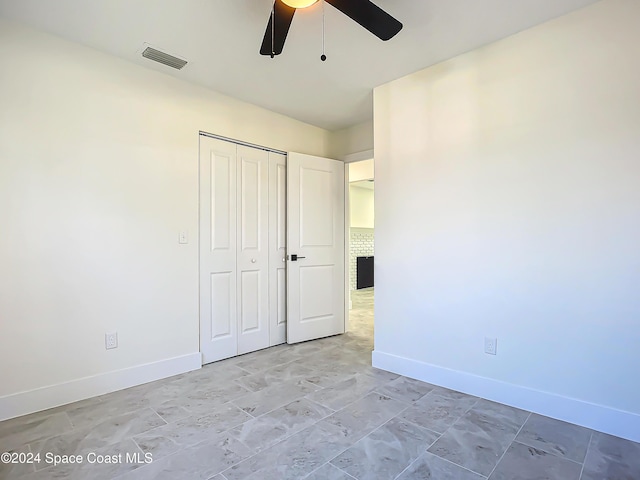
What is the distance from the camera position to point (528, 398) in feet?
7.30

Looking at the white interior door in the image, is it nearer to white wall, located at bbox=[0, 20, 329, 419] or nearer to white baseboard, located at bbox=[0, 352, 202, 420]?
white wall, located at bbox=[0, 20, 329, 419]

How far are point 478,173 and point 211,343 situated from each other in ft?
8.83

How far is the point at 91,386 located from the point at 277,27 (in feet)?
8.72

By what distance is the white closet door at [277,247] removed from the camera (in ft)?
12.1

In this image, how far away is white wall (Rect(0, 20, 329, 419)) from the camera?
7.16 ft

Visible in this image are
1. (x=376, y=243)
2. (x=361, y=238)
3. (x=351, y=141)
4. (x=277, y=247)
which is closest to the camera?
(x=376, y=243)

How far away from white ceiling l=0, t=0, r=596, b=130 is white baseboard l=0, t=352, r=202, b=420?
239 centimetres

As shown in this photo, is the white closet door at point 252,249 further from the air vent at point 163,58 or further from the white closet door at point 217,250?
the air vent at point 163,58

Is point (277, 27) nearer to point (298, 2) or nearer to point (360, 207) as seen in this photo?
point (298, 2)

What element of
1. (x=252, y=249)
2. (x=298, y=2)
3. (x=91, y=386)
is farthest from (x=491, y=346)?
(x=91, y=386)

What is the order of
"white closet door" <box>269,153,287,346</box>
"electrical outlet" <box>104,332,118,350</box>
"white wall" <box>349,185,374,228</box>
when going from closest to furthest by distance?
"electrical outlet" <box>104,332,118,350</box>
"white closet door" <box>269,153,287,346</box>
"white wall" <box>349,185,374,228</box>

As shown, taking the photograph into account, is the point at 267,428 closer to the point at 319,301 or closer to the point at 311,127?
the point at 319,301

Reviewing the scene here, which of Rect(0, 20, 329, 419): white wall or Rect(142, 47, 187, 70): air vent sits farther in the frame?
Rect(142, 47, 187, 70): air vent

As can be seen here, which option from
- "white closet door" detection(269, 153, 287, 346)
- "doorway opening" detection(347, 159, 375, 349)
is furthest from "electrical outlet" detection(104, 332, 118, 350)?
"doorway opening" detection(347, 159, 375, 349)
